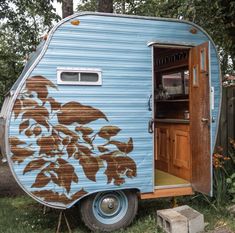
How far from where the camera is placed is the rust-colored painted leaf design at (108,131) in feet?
15.4

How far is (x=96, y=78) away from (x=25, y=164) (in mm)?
1360

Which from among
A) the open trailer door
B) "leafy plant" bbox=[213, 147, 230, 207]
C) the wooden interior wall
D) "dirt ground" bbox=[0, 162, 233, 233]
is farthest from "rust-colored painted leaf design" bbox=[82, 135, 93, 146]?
"dirt ground" bbox=[0, 162, 233, 233]

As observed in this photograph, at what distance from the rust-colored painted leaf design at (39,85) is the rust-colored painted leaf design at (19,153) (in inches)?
24.7

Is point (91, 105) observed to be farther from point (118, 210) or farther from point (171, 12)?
point (171, 12)

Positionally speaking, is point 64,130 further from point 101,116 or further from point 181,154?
point 181,154

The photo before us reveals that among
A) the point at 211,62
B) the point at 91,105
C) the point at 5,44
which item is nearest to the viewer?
the point at 91,105

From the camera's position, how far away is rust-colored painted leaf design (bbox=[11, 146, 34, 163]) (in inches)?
169

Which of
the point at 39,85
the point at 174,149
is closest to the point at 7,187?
the point at 174,149

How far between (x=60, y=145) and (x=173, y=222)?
167 centimetres

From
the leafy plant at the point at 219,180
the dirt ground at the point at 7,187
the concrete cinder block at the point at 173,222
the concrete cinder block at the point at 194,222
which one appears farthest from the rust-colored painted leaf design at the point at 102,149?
the dirt ground at the point at 7,187

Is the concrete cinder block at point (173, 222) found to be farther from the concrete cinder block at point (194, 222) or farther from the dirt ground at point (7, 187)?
the dirt ground at point (7, 187)

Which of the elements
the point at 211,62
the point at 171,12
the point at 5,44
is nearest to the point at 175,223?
the point at 211,62

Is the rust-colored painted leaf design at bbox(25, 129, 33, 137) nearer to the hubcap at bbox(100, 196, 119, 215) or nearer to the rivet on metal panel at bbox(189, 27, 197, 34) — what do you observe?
the hubcap at bbox(100, 196, 119, 215)

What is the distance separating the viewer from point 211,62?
5266mm
